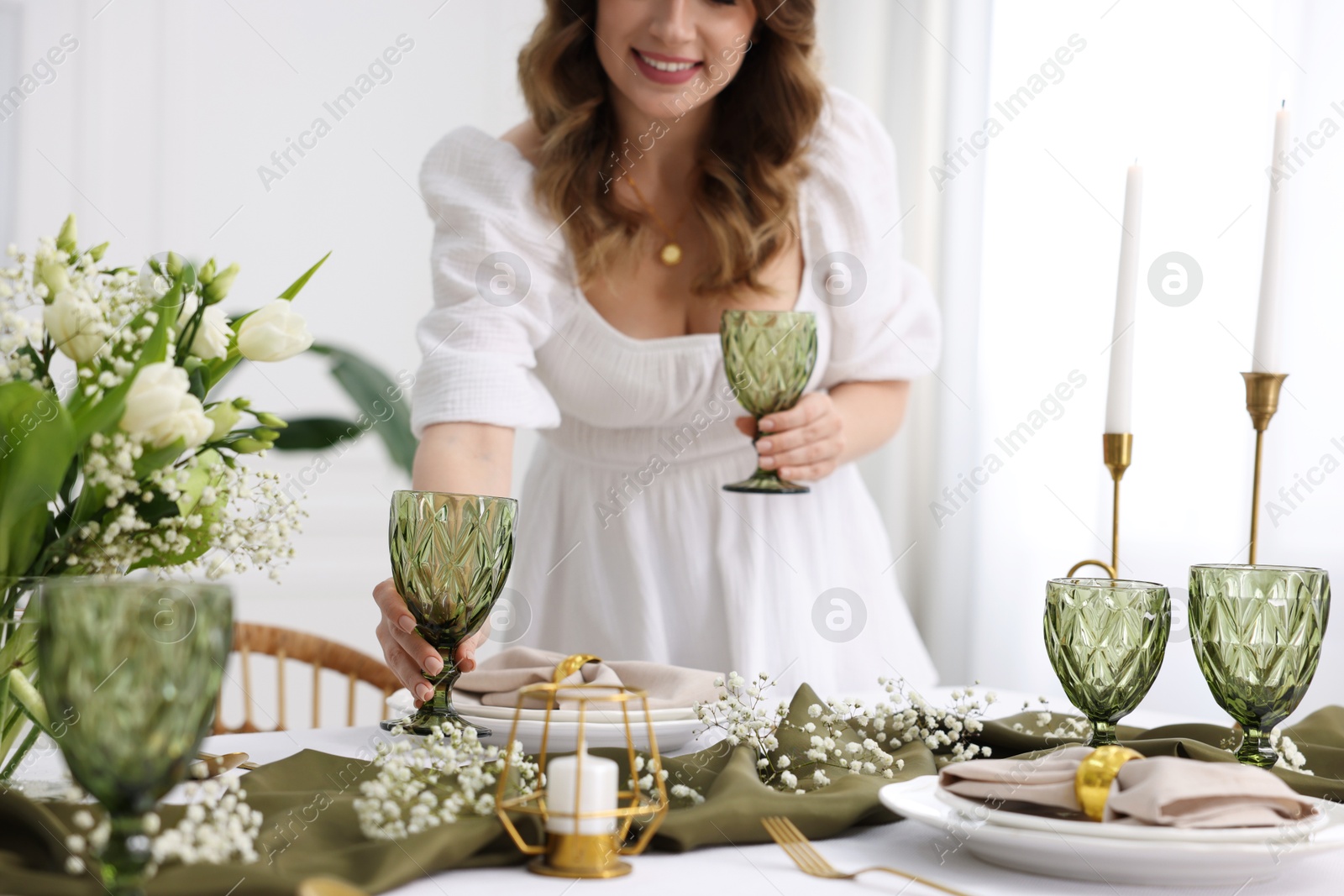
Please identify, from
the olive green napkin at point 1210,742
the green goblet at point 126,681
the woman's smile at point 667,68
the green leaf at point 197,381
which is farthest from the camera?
the woman's smile at point 667,68

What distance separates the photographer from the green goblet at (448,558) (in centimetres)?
85

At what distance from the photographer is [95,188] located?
3055mm

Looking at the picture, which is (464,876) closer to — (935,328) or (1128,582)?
(1128,582)

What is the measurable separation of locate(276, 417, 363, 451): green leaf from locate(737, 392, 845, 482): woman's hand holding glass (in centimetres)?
130

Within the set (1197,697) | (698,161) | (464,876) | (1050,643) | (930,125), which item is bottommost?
(1197,697)

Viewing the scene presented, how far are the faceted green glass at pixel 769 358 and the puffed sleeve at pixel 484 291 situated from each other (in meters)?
0.26

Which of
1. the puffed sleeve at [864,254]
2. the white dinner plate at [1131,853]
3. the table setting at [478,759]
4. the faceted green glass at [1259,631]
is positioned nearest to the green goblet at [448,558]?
the table setting at [478,759]

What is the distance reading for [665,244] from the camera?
66.2 inches

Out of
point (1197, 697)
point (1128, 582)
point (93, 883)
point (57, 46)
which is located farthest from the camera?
point (57, 46)

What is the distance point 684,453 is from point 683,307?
203 mm

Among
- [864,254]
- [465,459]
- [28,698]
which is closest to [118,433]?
[28,698]

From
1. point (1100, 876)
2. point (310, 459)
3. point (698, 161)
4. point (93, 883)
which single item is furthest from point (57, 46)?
point (1100, 876)

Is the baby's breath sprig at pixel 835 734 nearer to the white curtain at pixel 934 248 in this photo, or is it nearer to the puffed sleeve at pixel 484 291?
the puffed sleeve at pixel 484 291

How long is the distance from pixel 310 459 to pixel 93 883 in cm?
282
